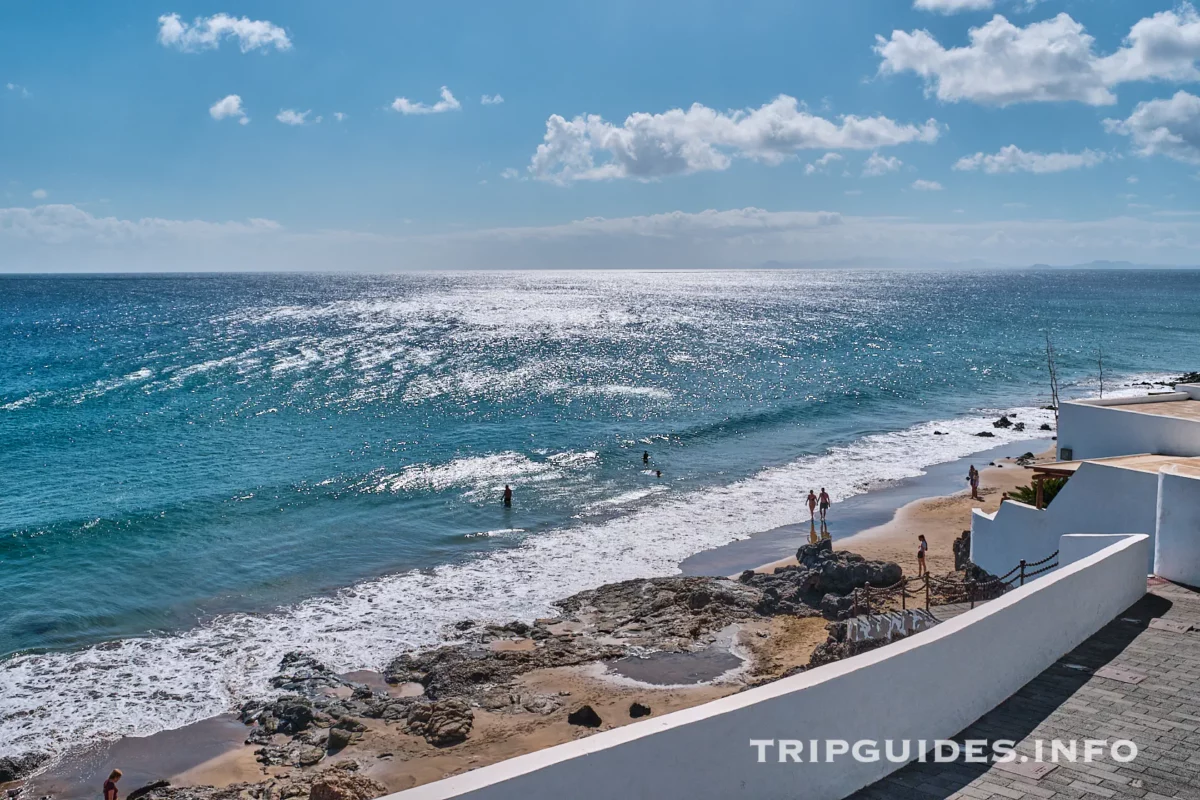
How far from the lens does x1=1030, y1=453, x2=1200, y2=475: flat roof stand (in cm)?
1410

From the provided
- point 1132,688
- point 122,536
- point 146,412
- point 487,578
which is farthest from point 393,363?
point 1132,688

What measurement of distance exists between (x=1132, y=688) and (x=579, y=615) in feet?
47.3

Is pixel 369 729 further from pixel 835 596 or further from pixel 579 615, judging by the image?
pixel 835 596

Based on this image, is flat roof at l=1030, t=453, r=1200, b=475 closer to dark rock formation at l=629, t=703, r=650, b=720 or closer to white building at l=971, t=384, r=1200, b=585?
white building at l=971, t=384, r=1200, b=585

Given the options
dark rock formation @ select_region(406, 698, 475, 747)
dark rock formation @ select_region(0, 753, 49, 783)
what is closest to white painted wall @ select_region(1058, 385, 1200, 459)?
dark rock formation @ select_region(406, 698, 475, 747)

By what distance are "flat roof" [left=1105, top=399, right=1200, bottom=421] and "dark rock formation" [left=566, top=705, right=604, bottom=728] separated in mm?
12242

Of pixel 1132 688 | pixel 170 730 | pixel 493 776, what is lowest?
pixel 170 730

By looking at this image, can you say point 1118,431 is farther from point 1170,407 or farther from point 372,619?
point 372,619

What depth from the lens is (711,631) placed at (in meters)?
20.4

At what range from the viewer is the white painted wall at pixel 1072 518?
520 inches

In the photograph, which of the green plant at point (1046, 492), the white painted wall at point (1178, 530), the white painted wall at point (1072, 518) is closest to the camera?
the white painted wall at point (1178, 530)

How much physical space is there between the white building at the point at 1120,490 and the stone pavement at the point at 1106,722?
1.78 metres

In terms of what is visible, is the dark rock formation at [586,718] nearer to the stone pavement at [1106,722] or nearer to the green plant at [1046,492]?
the stone pavement at [1106,722]

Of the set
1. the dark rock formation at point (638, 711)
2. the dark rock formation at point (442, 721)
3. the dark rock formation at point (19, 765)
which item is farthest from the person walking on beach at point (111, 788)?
the dark rock formation at point (638, 711)
